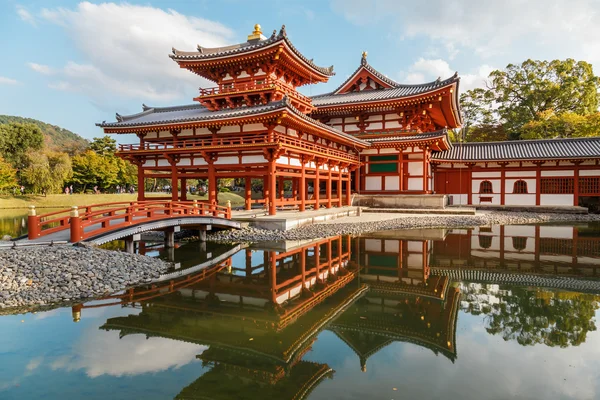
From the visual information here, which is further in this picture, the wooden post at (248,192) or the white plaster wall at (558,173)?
the white plaster wall at (558,173)

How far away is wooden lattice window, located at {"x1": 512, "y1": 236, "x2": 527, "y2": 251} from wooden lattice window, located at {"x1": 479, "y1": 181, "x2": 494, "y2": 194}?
1464 centimetres

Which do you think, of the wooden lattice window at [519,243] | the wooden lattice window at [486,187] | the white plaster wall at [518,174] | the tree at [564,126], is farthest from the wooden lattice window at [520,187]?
the tree at [564,126]

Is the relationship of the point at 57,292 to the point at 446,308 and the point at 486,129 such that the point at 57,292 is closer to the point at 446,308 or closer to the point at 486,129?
the point at 446,308

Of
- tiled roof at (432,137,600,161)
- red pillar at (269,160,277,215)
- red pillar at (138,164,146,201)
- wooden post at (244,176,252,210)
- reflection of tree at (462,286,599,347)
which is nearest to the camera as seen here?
reflection of tree at (462,286,599,347)

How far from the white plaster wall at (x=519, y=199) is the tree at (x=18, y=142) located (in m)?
57.7

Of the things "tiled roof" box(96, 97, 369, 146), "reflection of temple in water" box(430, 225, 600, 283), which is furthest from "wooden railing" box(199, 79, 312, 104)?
"reflection of temple in water" box(430, 225, 600, 283)

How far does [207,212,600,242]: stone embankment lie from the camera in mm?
17234

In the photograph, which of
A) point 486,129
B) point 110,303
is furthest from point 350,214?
point 486,129

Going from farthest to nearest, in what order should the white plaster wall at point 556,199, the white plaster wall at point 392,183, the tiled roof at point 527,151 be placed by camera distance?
the white plaster wall at point 556,199 < the white plaster wall at point 392,183 < the tiled roof at point 527,151

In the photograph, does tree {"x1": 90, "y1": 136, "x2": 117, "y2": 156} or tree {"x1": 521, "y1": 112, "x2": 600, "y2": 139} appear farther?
tree {"x1": 90, "y1": 136, "x2": 117, "y2": 156}

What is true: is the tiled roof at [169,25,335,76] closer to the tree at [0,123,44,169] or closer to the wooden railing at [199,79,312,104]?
the wooden railing at [199,79,312,104]

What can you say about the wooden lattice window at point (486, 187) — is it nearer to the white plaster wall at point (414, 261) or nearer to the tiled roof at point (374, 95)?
the tiled roof at point (374, 95)

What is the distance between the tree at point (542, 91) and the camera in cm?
4275

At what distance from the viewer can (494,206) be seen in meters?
29.7
